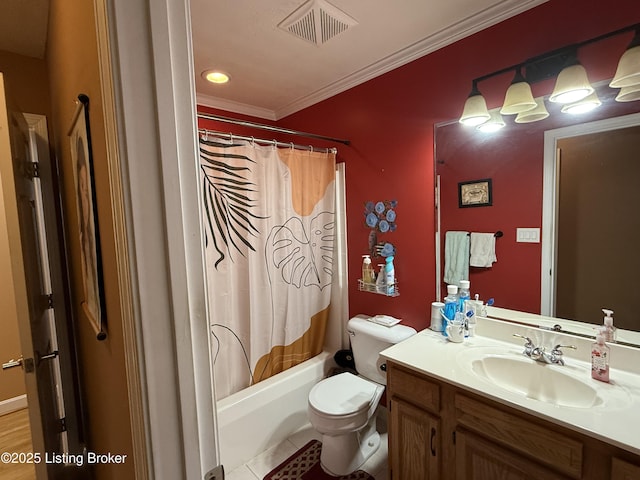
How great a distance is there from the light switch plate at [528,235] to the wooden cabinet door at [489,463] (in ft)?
3.15

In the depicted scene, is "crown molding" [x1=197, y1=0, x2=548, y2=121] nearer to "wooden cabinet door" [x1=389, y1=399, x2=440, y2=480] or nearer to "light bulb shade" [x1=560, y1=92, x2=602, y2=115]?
"light bulb shade" [x1=560, y1=92, x2=602, y2=115]

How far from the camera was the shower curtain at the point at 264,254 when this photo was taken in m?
1.91

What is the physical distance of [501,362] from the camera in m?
1.45

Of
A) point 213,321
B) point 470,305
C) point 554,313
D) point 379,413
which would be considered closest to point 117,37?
point 213,321

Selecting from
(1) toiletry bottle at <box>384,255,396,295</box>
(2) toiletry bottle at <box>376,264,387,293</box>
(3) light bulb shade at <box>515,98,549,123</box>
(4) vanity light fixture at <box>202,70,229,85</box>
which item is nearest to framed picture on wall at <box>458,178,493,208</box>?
(3) light bulb shade at <box>515,98,549,123</box>

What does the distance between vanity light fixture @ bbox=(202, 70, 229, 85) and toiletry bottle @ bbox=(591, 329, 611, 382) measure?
2.51 metres

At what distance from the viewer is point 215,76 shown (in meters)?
2.12

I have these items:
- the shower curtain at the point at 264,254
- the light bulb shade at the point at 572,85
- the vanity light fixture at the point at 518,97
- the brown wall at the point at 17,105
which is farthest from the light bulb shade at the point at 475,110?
the brown wall at the point at 17,105

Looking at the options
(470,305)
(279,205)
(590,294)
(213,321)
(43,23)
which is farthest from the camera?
(279,205)

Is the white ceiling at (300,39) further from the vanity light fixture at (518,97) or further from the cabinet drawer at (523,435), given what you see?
the cabinet drawer at (523,435)

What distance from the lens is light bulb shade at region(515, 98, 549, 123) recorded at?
1.46 meters

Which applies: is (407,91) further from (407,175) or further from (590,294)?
(590,294)

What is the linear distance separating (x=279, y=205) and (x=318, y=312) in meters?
0.92

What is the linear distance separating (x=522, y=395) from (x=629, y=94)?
4.25ft
